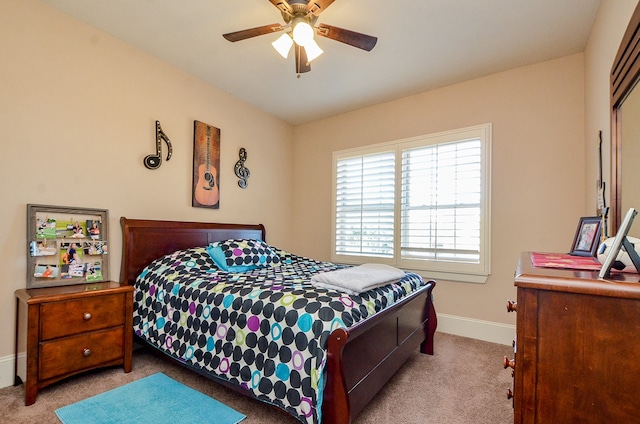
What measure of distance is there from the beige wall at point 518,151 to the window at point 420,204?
0.13 m

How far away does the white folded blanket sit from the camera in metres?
1.91

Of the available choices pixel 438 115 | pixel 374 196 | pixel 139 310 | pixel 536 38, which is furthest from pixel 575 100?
pixel 139 310

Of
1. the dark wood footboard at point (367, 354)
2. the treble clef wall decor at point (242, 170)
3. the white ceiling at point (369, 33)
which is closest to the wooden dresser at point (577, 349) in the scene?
the dark wood footboard at point (367, 354)

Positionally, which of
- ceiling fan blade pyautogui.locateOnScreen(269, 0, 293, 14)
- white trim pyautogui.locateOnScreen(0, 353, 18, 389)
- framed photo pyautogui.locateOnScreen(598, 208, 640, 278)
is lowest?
white trim pyautogui.locateOnScreen(0, 353, 18, 389)

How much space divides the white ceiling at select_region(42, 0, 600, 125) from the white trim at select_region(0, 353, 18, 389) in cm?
258

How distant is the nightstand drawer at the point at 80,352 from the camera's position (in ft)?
6.52

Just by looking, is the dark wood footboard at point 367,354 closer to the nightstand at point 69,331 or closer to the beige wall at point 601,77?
the beige wall at point 601,77

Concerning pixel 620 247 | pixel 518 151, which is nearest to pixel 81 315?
pixel 620 247

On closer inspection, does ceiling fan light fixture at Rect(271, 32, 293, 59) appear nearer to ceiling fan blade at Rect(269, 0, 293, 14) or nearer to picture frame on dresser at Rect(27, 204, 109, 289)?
ceiling fan blade at Rect(269, 0, 293, 14)

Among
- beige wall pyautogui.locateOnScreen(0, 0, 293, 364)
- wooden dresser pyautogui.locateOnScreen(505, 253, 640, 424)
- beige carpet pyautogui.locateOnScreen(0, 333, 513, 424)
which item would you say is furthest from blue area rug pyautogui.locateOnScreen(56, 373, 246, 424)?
wooden dresser pyautogui.locateOnScreen(505, 253, 640, 424)

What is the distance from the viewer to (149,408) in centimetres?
188

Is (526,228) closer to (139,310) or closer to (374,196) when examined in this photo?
(374,196)

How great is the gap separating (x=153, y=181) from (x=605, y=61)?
12.0 feet

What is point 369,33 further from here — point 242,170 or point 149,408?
point 149,408
